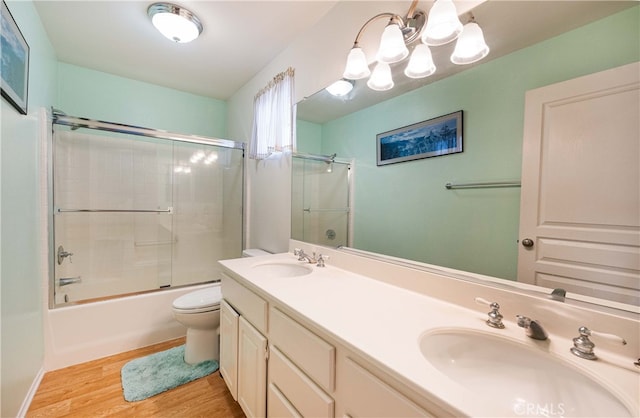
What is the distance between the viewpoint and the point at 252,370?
3.90 ft

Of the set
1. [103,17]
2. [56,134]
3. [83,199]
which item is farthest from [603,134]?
[83,199]

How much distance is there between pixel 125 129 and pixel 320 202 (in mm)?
1844

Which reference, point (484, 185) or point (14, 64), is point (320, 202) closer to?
point (484, 185)

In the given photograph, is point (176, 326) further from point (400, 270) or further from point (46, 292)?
point (400, 270)

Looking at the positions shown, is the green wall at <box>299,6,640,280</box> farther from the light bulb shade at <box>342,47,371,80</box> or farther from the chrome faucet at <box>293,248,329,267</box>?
the chrome faucet at <box>293,248,329,267</box>

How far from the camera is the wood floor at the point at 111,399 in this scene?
1.41 meters

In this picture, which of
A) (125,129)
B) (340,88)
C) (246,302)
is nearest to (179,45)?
(125,129)

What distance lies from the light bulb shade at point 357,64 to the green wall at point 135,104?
2.25 meters

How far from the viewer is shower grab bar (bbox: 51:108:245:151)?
1972mm

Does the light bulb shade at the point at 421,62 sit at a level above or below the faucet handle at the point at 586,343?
→ above

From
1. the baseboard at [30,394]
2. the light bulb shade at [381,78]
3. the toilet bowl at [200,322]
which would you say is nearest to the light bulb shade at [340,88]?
the light bulb shade at [381,78]

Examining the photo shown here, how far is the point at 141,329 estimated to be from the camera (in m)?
2.08

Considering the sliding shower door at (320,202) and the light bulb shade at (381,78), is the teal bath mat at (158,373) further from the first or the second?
the light bulb shade at (381,78)

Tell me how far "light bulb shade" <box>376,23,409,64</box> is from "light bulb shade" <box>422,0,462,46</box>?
12 centimetres
